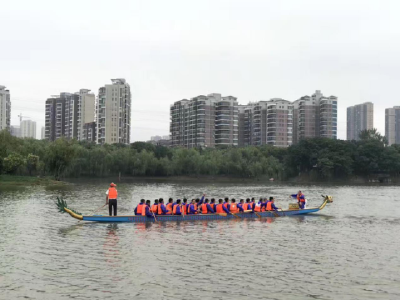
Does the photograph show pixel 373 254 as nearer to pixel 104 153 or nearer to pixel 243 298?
pixel 243 298

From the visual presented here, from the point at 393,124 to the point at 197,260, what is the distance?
186m

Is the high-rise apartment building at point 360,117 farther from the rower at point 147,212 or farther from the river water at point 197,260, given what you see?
the rower at point 147,212

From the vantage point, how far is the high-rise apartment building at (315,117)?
13488 centimetres

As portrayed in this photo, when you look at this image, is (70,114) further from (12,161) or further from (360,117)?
(360,117)

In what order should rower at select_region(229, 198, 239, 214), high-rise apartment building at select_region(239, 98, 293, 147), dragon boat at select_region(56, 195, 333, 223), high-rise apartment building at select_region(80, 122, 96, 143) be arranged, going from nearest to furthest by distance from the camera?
dragon boat at select_region(56, 195, 333, 223) < rower at select_region(229, 198, 239, 214) < high-rise apartment building at select_region(239, 98, 293, 147) < high-rise apartment building at select_region(80, 122, 96, 143)

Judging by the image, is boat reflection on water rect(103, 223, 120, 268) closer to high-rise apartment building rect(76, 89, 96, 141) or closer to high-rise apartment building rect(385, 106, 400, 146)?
high-rise apartment building rect(76, 89, 96, 141)

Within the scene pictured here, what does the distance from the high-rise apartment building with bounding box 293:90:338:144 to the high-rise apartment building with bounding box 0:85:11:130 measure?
88359 mm

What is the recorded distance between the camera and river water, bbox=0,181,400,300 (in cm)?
1178

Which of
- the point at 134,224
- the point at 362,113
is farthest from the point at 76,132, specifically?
the point at 134,224

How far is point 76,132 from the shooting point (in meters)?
151

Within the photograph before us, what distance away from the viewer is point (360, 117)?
189 m

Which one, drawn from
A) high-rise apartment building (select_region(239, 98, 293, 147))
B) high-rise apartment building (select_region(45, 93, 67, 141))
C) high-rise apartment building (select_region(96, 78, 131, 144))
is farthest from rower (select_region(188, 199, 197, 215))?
high-rise apartment building (select_region(45, 93, 67, 141))

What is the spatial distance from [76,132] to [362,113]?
385 feet

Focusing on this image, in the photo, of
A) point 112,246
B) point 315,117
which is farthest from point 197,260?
point 315,117
